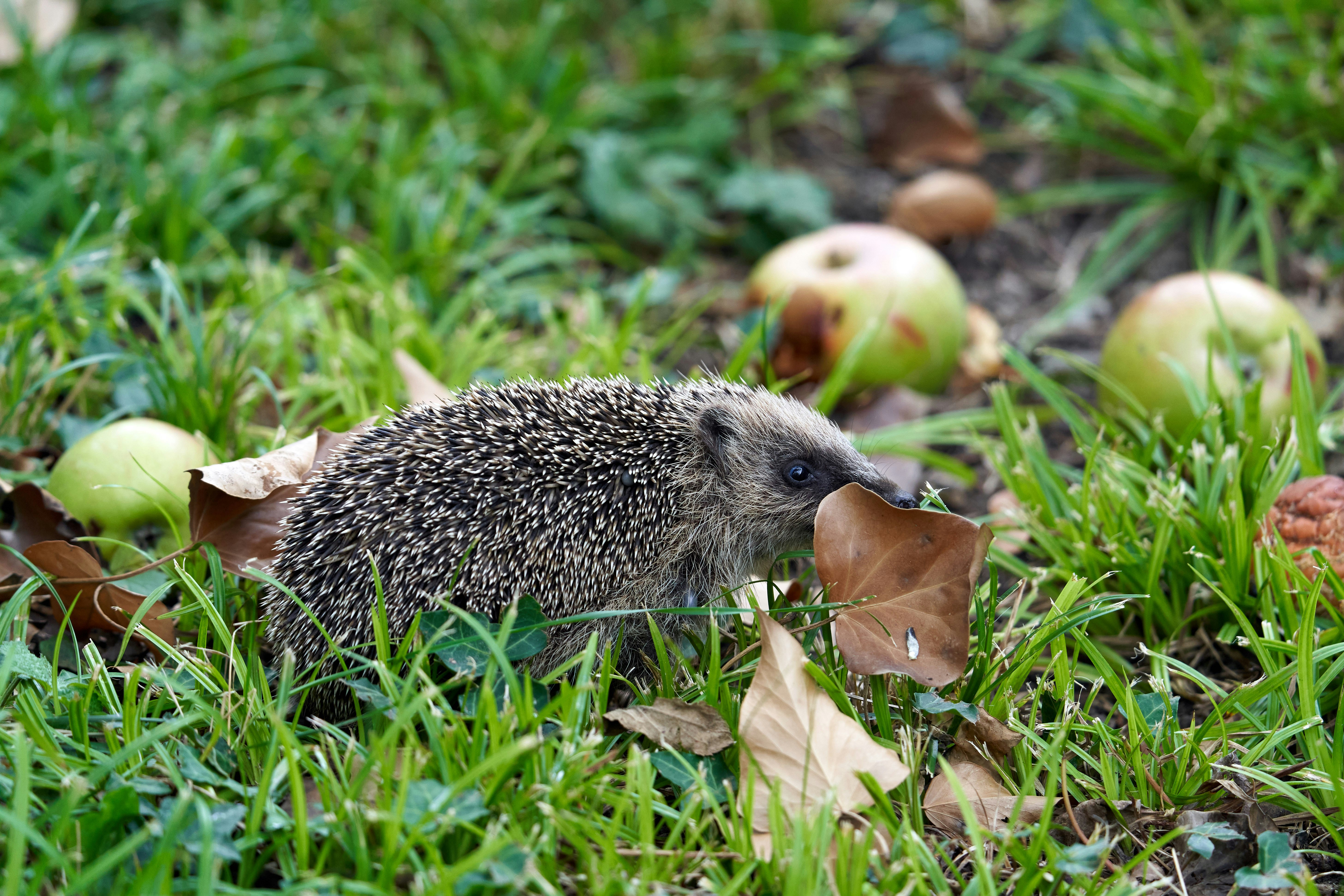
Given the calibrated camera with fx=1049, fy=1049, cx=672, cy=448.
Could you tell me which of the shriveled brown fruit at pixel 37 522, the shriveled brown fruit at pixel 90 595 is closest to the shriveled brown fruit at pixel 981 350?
the shriveled brown fruit at pixel 90 595

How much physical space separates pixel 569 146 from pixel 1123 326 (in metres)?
4.37

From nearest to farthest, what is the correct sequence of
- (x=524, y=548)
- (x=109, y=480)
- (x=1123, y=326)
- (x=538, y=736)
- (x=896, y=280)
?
1. (x=538, y=736)
2. (x=524, y=548)
3. (x=109, y=480)
4. (x=1123, y=326)
5. (x=896, y=280)

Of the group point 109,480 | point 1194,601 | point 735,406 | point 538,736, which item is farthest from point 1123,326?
point 109,480

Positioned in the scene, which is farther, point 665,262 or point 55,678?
point 665,262

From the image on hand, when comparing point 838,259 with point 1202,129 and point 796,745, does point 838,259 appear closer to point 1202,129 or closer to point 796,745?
point 1202,129

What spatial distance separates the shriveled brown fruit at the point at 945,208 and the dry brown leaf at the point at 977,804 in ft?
17.4

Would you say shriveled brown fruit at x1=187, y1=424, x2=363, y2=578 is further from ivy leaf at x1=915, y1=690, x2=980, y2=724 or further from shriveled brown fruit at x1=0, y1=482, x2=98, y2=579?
ivy leaf at x1=915, y1=690, x2=980, y2=724

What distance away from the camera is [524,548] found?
3.92m

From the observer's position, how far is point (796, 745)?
345 cm

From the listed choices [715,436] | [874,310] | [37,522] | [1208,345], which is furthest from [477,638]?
[1208,345]

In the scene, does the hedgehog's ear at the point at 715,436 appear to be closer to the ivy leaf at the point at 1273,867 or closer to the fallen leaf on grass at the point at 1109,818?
the fallen leaf on grass at the point at 1109,818

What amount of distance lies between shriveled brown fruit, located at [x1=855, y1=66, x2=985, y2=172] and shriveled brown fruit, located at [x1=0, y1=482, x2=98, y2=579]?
6.81 meters

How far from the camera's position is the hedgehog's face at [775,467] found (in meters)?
4.60

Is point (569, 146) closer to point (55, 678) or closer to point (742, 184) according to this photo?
point (742, 184)
